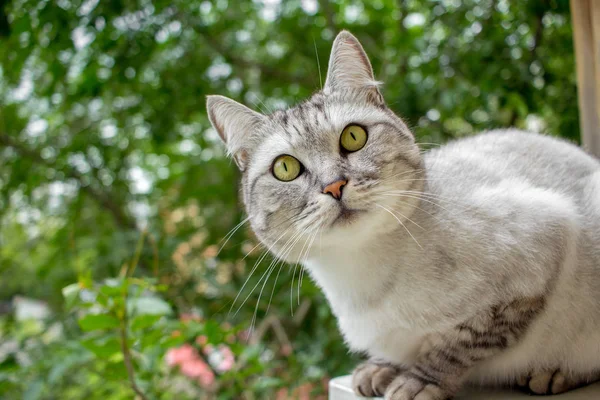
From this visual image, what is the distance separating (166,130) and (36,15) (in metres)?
0.71

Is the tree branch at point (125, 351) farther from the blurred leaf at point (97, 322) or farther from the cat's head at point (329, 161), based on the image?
the cat's head at point (329, 161)

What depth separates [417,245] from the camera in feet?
3.96

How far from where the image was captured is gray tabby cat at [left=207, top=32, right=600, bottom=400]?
114cm

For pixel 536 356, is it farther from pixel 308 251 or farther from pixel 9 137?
pixel 9 137

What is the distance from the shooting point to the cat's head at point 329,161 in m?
1.14

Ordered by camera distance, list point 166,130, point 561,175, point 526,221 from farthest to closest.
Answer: point 166,130
point 561,175
point 526,221

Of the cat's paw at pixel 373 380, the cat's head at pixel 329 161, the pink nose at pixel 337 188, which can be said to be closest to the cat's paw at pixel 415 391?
the cat's paw at pixel 373 380

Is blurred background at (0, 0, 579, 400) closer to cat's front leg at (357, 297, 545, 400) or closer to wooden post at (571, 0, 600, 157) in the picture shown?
wooden post at (571, 0, 600, 157)

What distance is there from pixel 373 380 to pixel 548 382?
386mm

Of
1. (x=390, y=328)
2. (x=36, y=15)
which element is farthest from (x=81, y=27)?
(x=390, y=328)

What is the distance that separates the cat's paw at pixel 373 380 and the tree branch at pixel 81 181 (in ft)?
5.59

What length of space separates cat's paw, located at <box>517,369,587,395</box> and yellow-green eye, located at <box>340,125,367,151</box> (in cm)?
64

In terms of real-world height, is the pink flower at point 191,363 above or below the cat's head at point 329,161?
below

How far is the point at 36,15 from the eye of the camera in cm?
192
